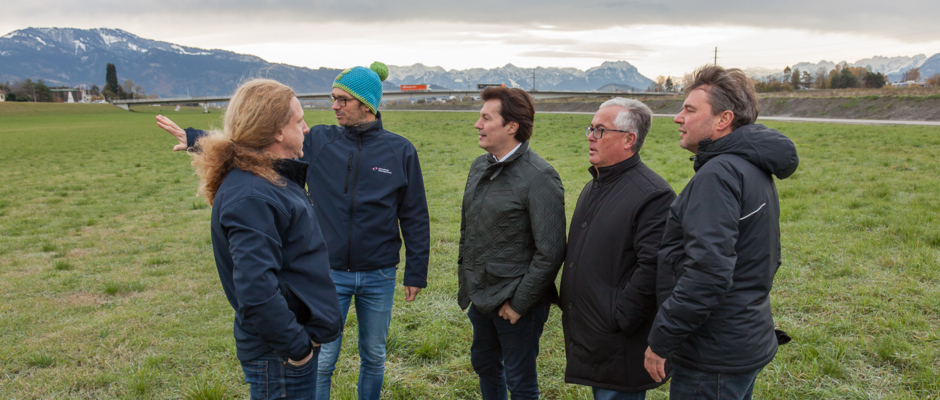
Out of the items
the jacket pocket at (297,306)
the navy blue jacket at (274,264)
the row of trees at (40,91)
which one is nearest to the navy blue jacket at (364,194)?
the navy blue jacket at (274,264)

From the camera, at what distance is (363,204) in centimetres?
334

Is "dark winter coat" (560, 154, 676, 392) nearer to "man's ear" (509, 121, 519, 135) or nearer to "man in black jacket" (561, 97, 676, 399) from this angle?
"man in black jacket" (561, 97, 676, 399)

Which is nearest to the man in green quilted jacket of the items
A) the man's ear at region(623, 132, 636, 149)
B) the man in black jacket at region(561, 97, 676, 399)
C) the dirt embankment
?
A: the man in black jacket at region(561, 97, 676, 399)

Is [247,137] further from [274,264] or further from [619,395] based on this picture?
[619,395]

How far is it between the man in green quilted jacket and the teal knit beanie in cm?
80

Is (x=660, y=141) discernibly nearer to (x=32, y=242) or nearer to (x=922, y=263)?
(x=922, y=263)

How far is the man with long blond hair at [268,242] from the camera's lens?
2.07 m

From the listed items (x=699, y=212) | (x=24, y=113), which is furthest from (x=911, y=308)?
(x=24, y=113)

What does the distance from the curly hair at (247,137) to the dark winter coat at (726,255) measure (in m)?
1.83

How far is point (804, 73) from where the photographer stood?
9038 centimetres

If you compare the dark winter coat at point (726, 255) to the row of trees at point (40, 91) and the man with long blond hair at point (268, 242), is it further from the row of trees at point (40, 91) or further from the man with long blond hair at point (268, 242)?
the row of trees at point (40, 91)

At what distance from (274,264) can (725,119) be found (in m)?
2.17

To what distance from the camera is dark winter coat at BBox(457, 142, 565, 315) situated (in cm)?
294

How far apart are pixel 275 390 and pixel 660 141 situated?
20.6 m
